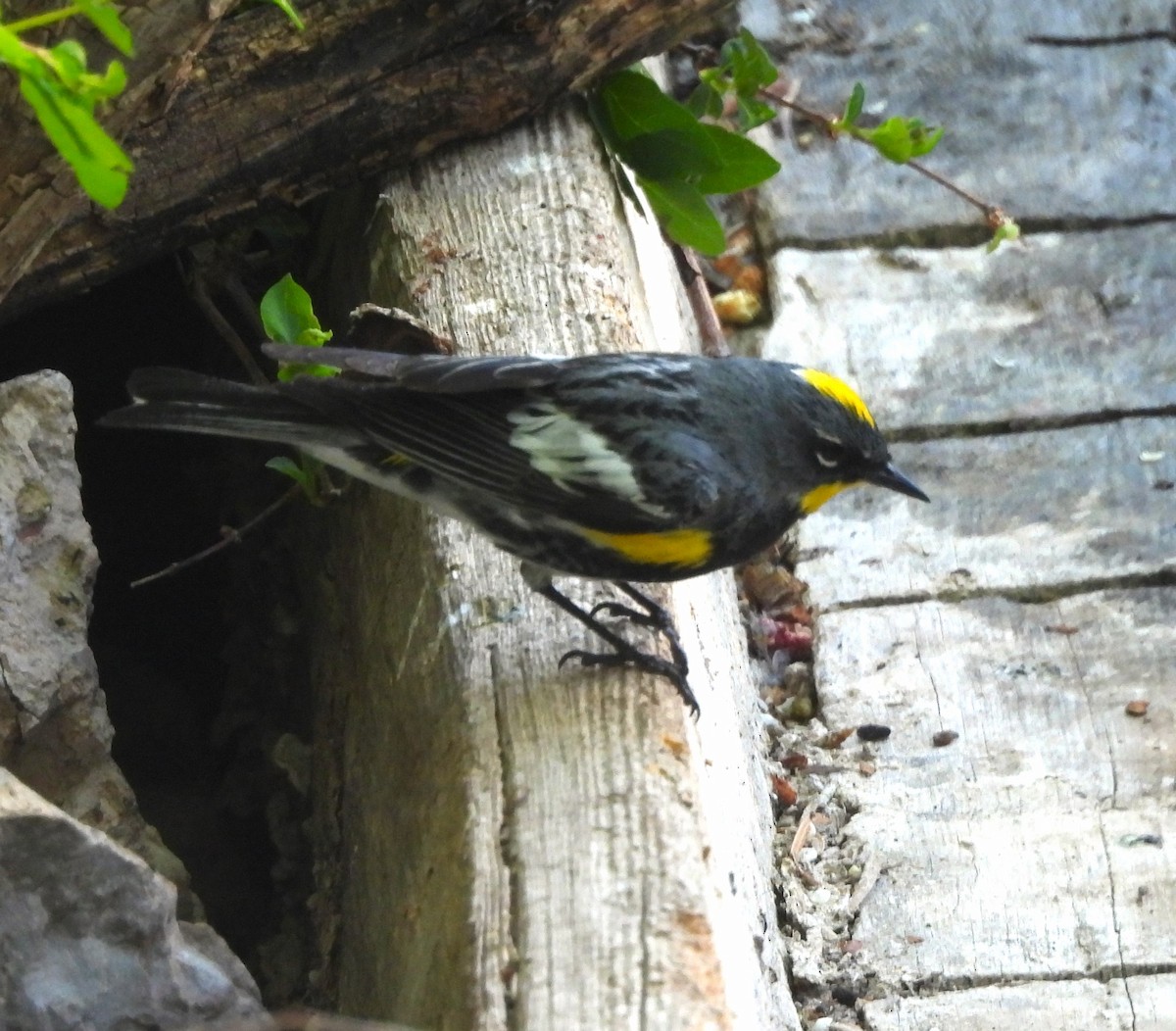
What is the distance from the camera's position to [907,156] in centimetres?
427

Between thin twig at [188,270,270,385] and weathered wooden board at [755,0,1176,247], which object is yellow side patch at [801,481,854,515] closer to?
thin twig at [188,270,270,385]

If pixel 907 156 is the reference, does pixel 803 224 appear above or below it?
above

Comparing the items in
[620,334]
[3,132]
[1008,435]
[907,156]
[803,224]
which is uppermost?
[803,224]

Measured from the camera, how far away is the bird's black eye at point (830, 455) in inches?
120

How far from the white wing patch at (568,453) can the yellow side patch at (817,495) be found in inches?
17.0

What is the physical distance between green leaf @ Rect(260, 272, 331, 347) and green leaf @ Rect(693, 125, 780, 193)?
1.07 metres

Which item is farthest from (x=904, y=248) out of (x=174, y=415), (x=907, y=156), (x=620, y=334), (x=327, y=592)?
(x=174, y=415)

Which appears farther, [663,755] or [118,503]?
[118,503]

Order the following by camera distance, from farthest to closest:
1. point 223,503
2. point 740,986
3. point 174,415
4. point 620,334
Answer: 1. point 223,503
2. point 620,334
3. point 174,415
4. point 740,986

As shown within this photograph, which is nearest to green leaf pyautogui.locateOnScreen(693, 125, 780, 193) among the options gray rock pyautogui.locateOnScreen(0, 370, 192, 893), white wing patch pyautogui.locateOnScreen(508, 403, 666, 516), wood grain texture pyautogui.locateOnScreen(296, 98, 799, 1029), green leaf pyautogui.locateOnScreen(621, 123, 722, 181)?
green leaf pyautogui.locateOnScreen(621, 123, 722, 181)

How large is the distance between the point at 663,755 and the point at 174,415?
1.03 metres

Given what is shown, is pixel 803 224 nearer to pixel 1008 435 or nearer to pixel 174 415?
pixel 1008 435

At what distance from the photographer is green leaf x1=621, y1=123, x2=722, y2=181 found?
378cm

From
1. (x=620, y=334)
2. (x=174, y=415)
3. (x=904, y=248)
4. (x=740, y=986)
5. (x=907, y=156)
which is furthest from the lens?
(x=904, y=248)
